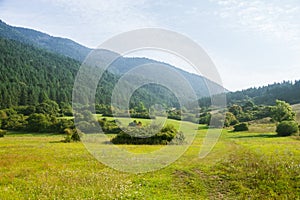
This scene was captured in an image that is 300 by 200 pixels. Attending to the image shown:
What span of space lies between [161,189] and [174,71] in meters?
9.01

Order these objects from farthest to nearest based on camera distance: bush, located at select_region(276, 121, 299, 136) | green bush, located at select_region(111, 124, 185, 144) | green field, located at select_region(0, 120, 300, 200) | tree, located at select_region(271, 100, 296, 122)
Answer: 1. tree, located at select_region(271, 100, 296, 122)
2. bush, located at select_region(276, 121, 299, 136)
3. green bush, located at select_region(111, 124, 185, 144)
4. green field, located at select_region(0, 120, 300, 200)

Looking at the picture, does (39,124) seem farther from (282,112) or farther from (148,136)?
(282,112)

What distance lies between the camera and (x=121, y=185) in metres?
16.6

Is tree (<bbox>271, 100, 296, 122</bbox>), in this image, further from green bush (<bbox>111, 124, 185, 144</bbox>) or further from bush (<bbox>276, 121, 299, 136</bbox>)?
green bush (<bbox>111, 124, 185, 144</bbox>)

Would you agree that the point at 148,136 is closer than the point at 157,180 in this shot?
No

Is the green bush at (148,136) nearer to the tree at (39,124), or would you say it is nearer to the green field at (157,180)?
the green field at (157,180)

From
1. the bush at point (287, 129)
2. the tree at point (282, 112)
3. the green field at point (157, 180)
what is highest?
the tree at point (282, 112)

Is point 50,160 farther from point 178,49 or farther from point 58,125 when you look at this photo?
point 58,125

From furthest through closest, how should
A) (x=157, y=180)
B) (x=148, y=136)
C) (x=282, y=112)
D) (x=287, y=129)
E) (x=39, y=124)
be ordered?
(x=282, y=112), (x=39, y=124), (x=287, y=129), (x=148, y=136), (x=157, y=180)

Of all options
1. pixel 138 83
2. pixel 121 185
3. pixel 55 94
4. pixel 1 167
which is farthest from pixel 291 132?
pixel 55 94

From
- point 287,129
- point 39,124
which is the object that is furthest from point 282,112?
point 39,124

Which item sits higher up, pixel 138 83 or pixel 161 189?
pixel 138 83

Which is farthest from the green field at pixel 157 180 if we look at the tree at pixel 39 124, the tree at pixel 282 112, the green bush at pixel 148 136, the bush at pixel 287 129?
the tree at pixel 282 112

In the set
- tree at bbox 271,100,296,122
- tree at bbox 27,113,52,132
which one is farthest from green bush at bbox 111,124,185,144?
tree at bbox 271,100,296,122
